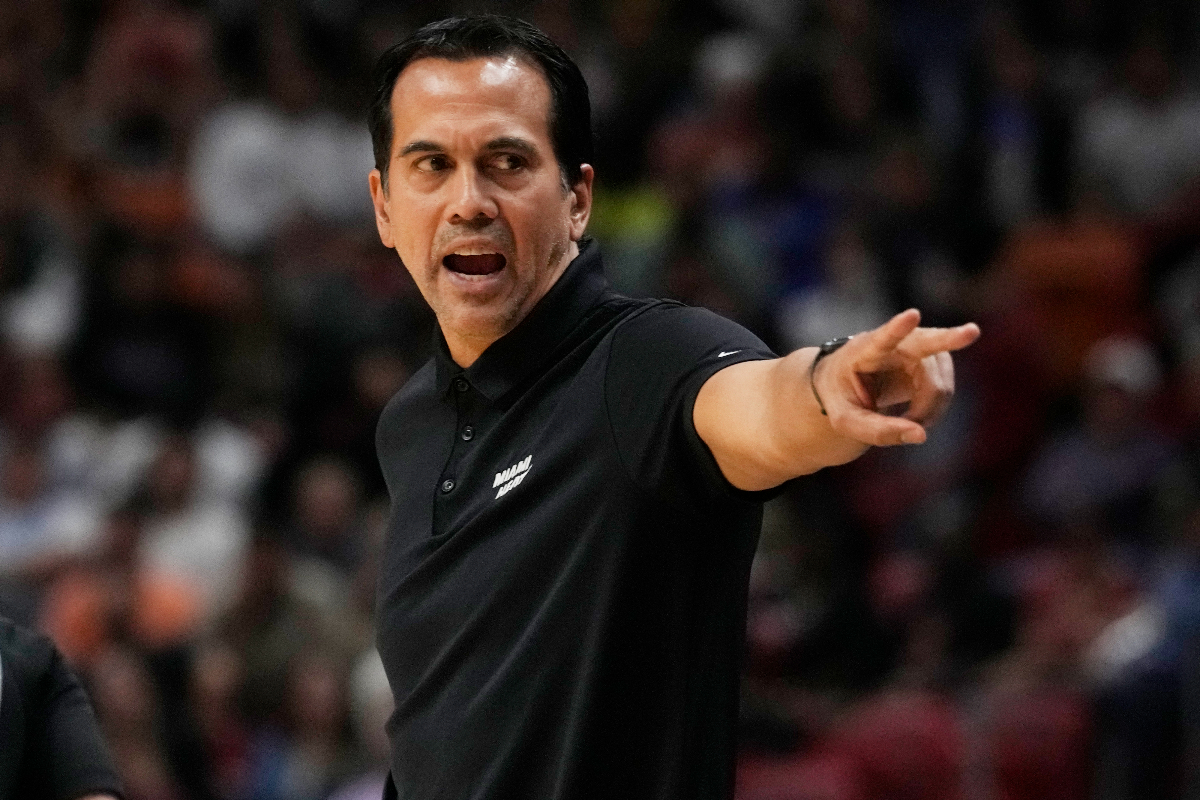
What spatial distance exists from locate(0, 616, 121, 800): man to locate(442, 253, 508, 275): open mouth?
0.83 m

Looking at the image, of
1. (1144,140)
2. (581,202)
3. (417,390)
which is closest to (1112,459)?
(1144,140)

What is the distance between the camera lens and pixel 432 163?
239 centimetres

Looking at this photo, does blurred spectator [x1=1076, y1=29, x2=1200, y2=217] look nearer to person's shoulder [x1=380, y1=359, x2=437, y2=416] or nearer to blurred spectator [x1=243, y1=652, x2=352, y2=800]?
blurred spectator [x1=243, y1=652, x2=352, y2=800]

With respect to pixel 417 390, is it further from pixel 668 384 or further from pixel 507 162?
pixel 668 384

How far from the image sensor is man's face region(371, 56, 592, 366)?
233 cm

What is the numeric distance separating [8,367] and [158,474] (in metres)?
1.01

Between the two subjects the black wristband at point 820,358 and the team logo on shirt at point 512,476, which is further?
the team logo on shirt at point 512,476

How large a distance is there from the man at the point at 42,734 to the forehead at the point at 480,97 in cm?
93

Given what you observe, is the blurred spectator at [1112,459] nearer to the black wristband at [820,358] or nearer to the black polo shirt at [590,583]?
the black polo shirt at [590,583]

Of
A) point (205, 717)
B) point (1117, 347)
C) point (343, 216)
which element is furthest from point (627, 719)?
point (343, 216)

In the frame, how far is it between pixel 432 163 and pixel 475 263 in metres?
0.15

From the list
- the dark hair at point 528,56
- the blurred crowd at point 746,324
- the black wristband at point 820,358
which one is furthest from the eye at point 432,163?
the blurred crowd at point 746,324

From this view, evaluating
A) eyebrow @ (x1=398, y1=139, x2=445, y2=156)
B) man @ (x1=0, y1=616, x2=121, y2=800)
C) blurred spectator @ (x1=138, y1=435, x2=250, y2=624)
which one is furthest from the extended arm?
blurred spectator @ (x1=138, y1=435, x2=250, y2=624)

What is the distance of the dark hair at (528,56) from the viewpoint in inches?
93.4
